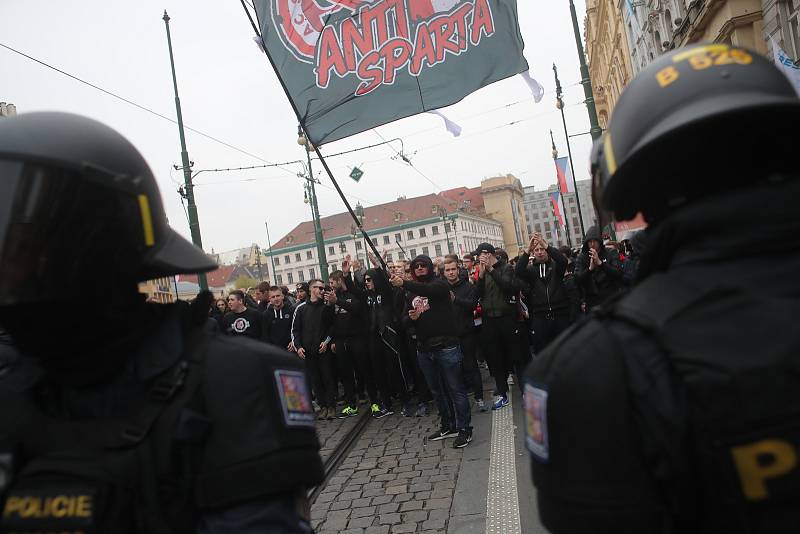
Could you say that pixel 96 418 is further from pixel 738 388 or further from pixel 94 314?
pixel 738 388

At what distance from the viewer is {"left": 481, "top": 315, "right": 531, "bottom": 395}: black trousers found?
803cm

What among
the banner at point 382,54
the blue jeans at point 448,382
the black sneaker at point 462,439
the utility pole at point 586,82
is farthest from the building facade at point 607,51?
the black sneaker at point 462,439

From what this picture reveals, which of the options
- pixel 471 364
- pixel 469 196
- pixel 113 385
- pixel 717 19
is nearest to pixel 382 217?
pixel 469 196

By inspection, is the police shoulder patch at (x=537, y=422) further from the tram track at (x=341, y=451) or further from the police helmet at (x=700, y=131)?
the tram track at (x=341, y=451)

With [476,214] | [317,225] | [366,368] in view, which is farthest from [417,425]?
[476,214]

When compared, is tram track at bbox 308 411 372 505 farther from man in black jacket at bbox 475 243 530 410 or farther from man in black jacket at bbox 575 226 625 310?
man in black jacket at bbox 575 226 625 310

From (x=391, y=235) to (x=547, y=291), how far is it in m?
83.9

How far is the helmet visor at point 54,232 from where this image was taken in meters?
1.35

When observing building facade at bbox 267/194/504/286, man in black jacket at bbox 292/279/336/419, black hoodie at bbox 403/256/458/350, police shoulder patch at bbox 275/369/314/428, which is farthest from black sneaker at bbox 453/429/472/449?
building facade at bbox 267/194/504/286

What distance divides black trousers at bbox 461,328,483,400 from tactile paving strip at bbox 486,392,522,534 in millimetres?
1137

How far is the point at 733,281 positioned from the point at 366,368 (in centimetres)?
784

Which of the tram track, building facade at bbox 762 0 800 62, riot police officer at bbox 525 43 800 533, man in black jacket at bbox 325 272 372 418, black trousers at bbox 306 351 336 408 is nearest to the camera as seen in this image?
riot police officer at bbox 525 43 800 533

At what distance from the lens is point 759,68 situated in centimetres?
128

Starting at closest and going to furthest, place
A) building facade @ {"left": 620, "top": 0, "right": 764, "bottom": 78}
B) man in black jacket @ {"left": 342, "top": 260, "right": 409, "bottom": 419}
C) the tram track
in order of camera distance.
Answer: the tram track, man in black jacket @ {"left": 342, "top": 260, "right": 409, "bottom": 419}, building facade @ {"left": 620, "top": 0, "right": 764, "bottom": 78}
